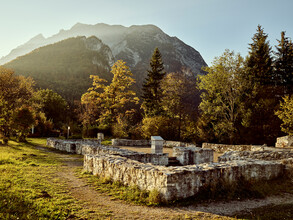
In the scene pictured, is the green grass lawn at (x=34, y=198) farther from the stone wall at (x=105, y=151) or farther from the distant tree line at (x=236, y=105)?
the distant tree line at (x=236, y=105)

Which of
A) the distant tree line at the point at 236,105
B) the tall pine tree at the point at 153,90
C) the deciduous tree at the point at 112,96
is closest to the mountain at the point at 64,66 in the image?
the deciduous tree at the point at 112,96

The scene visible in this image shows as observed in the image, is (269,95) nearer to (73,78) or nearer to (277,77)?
(277,77)

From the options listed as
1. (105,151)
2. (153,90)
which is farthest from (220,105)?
(105,151)

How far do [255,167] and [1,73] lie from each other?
29.4 metres

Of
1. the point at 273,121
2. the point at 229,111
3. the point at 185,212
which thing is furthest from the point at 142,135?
the point at 185,212

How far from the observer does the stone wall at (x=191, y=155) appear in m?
13.0

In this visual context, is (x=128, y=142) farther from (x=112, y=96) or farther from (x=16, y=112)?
(x=16, y=112)

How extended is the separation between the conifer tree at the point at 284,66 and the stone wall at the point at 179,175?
2263 centimetres

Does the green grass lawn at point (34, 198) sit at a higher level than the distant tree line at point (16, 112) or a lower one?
lower

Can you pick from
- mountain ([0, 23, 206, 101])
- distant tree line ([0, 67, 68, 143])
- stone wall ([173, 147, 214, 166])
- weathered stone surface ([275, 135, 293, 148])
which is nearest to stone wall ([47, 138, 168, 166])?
stone wall ([173, 147, 214, 166])

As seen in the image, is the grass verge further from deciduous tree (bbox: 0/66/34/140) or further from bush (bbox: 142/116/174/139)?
bush (bbox: 142/116/174/139)

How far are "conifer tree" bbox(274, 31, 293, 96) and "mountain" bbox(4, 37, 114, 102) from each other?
167 ft

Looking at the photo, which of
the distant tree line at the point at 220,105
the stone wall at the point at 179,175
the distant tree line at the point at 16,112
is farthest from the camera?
the distant tree line at the point at 220,105

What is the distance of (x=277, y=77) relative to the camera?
89.6 ft
